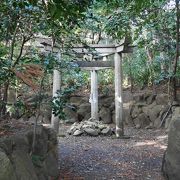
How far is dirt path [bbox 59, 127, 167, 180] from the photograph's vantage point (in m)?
5.36

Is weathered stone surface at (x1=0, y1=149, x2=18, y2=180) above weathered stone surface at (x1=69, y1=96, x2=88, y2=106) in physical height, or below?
below

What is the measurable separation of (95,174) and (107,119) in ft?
25.0

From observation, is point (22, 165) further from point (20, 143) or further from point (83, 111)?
point (83, 111)

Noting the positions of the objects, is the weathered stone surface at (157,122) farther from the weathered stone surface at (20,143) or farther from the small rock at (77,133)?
the weathered stone surface at (20,143)

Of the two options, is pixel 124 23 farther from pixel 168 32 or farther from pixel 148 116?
pixel 148 116

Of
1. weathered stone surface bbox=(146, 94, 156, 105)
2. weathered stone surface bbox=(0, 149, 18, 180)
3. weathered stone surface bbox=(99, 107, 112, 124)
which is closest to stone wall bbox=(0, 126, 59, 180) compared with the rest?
weathered stone surface bbox=(0, 149, 18, 180)

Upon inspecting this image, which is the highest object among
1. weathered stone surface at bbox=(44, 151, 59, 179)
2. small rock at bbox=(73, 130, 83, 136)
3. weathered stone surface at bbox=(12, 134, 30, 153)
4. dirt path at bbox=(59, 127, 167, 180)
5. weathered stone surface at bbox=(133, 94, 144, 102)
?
weathered stone surface at bbox=(133, 94, 144, 102)

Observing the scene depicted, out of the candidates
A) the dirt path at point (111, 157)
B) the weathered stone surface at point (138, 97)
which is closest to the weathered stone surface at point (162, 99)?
the weathered stone surface at point (138, 97)

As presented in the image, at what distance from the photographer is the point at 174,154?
471 centimetres

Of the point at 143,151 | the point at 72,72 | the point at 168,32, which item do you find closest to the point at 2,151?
the point at 72,72

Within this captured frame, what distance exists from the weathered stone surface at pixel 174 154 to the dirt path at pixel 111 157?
43 centimetres

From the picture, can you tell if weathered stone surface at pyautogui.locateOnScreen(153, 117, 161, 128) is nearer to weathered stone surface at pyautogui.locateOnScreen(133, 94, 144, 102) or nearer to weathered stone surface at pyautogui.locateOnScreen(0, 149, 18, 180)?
weathered stone surface at pyautogui.locateOnScreen(133, 94, 144, 102)

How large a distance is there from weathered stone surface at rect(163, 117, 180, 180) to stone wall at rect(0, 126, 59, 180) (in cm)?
175

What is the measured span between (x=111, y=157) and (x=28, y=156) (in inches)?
134
